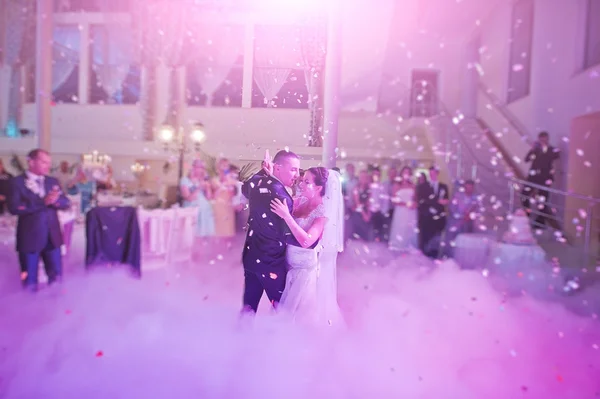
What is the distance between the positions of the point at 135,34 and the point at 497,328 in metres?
8.34

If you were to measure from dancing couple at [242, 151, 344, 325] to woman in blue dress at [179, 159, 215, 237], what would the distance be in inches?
120

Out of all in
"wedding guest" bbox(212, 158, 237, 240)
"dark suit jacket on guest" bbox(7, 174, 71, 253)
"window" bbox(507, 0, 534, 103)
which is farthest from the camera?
"window" bbox(507, 0, 534, 103)

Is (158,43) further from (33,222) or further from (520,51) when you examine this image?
(33,222)

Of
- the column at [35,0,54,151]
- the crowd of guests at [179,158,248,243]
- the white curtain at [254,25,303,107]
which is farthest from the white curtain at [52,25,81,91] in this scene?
the white curtain at [254,25,303,107]

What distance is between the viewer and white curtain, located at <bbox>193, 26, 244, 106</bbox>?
30.2ft

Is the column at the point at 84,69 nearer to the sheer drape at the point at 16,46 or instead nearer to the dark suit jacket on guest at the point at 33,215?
the sheer drape at the point at 16,46

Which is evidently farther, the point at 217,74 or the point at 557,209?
the point at 217,74

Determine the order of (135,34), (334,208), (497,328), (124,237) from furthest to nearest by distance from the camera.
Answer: (135,34) → (124,237) → (497,328) → (334,208)

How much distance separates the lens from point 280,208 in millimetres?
2232

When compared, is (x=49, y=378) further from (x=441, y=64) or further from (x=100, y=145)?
(x=441, y=64)

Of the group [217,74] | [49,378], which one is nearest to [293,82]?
[49,378]

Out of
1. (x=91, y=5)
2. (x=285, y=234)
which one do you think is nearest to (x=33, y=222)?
(x=285, y=234)

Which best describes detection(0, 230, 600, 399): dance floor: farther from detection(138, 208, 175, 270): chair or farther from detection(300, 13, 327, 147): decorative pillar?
detection(300, 13, 327, 147): decorative pillar

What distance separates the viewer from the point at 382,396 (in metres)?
2.40
